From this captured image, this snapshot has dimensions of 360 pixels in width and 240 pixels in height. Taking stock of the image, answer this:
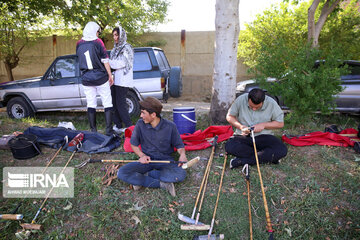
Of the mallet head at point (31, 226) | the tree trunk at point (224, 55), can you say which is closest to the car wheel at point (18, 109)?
the mallet head at point (31, 226)

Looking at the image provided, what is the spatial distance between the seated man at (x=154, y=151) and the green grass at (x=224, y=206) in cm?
17

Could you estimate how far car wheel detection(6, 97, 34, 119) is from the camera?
681 cm

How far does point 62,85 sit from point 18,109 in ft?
5.13

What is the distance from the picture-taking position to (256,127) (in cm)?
370

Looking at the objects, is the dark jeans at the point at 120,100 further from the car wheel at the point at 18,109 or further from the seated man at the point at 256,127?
the car wheel at the point at 18,109

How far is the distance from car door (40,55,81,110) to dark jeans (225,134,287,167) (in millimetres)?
4633

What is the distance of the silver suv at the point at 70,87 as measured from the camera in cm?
657

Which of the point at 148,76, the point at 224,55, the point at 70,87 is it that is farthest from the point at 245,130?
the point at 70,87

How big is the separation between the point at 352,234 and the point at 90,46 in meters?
4.81

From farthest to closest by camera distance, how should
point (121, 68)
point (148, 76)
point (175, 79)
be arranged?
point (148, 76) < point (175, 79) < point (121, 68)

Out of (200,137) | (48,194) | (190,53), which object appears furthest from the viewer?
(190,53)

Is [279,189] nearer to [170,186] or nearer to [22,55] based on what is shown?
[170,186]

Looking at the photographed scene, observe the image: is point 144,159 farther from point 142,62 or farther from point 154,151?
point 142,62

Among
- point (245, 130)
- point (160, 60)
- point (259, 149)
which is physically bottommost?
point (259, 149)
